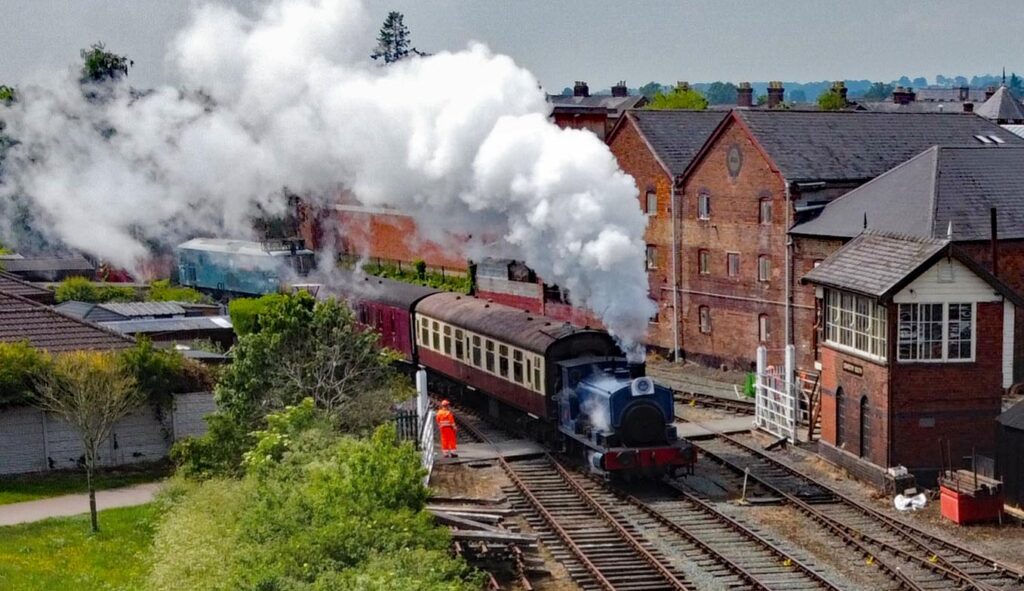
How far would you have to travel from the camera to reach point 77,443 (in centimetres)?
2839

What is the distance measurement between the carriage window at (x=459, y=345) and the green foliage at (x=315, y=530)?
31.7 feet

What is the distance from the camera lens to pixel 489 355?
2917 centimetres

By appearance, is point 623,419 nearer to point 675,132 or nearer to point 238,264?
point 675,132

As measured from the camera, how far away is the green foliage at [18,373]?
89.4 ft

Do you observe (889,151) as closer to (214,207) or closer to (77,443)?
(77,443)

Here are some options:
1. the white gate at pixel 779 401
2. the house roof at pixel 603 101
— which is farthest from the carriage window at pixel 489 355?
the house roof at pixel 603 101

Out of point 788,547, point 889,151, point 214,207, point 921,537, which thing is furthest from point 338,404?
point 214,207

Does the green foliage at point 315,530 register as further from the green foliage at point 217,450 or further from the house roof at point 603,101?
the house roof at point 603,101

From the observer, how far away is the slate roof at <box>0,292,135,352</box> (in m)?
29.8

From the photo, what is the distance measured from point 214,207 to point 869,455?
38716 mm

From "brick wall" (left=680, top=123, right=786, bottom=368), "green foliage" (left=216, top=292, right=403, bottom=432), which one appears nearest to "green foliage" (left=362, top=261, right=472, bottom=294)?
"brick wall" (left=680, top=123, right=786, bottom=368)

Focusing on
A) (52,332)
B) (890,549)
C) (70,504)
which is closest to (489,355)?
(70,504)

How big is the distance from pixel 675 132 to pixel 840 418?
20391 mm

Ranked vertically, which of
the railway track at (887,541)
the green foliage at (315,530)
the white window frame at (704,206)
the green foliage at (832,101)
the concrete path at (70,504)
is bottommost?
the railway track at (887,541)
